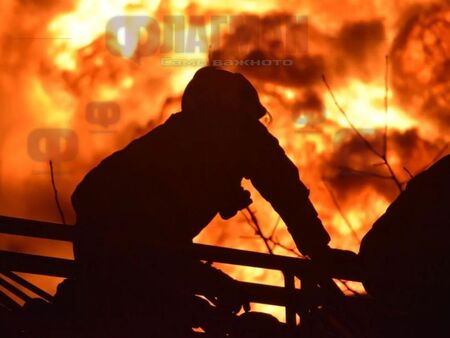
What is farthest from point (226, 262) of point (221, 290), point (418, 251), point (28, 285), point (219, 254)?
point (28, 285)

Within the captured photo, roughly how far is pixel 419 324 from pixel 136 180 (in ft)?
6.67

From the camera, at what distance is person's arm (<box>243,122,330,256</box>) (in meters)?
4.96

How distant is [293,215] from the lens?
5.00m

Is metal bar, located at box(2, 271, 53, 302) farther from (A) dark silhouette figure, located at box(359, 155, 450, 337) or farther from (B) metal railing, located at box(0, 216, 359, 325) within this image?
(A) dark silhouette figure, located at box(359, 155, 450, 337)

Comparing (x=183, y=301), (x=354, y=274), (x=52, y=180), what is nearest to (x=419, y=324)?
(x=354, y=274)

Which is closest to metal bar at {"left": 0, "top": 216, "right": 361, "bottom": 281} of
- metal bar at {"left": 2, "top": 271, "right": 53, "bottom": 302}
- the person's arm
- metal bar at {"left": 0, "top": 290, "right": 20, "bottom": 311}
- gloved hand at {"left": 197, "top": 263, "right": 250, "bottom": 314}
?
gloved hand at {"left": 197, "top": 263, "right": 250, "bottom": 314}

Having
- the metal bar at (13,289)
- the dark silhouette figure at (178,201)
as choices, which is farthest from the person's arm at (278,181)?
the metal bar at (13,289)

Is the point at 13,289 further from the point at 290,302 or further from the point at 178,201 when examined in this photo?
the point at 290,302

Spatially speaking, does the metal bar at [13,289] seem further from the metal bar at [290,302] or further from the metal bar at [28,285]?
the metal bar at [290,302]

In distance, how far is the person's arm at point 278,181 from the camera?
4.96 meters

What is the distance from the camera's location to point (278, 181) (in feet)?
16.4

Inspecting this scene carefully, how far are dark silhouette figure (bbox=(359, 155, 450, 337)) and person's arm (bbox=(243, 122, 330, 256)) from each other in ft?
3.33

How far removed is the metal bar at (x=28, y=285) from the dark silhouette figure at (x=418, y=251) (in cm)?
226

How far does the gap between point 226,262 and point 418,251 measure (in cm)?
129
